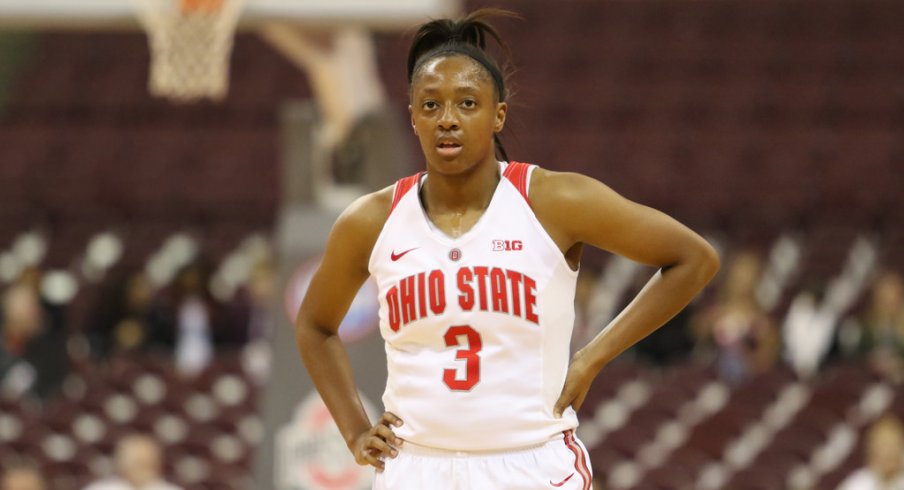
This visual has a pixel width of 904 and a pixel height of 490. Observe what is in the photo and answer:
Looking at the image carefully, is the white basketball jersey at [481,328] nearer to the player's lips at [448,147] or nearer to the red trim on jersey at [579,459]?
the red trim on jersey at [579,459]

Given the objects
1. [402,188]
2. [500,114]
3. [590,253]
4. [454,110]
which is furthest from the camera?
[590,253]

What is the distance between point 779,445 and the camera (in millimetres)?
8703

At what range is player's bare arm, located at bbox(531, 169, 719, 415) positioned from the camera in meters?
3.05

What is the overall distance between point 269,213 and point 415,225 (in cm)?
1042

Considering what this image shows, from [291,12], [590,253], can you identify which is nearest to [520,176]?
[291,12]

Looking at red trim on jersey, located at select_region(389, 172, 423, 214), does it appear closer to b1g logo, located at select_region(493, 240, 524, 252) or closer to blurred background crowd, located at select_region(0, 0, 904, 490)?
b1g logo, located at select_region(493, 240, 524, 252)

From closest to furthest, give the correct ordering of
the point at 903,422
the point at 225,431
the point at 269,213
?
the point at 903,422 → the point at 225,431 → the point at 269,213

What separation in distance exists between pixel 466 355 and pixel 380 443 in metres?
0.28

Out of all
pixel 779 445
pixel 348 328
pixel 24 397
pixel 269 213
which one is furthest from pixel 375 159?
pixel 269 213

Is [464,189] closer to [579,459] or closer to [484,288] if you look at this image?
[484,288]

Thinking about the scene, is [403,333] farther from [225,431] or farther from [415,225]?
[225,431]

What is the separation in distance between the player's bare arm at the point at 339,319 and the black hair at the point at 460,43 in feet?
1.06

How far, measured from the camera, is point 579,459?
3109mm

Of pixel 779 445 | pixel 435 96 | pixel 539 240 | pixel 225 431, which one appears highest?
pixel 435 96
